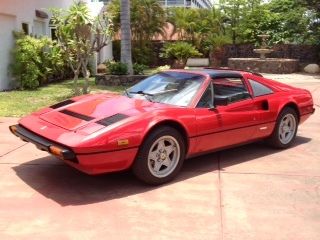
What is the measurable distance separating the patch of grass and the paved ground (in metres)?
3.63

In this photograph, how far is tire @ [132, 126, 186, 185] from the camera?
482 cm

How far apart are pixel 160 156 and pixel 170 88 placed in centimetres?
113

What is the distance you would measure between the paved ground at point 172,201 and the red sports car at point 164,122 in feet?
1.03

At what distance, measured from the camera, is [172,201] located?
4.56 m

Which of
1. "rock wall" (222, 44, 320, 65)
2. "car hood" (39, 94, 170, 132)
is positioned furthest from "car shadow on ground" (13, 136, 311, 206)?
"rock wall" (222, 44, 320, 65)

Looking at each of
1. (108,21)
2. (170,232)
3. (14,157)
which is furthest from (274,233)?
(108,21)

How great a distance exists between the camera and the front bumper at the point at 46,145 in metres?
4.41

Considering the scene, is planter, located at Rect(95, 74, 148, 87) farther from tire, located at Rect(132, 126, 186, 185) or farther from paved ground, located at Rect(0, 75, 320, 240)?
tire, located at Rect(132, 126, 186, 185)

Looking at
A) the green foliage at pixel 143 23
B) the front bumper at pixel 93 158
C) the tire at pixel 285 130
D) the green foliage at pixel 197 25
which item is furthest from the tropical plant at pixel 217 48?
the front bumper at pixel 93 158

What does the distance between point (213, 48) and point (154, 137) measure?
71.1 feet

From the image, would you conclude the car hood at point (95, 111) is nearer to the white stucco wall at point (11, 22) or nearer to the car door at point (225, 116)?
the car door at point (225, 116)

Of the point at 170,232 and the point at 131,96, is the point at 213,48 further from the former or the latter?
Answer: the point at 170,232

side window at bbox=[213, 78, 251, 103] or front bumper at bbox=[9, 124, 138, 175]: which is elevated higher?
side window at bbox=[213, 78, 251, 103]

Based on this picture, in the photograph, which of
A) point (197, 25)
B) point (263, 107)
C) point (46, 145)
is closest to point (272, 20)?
point (197, 25)
